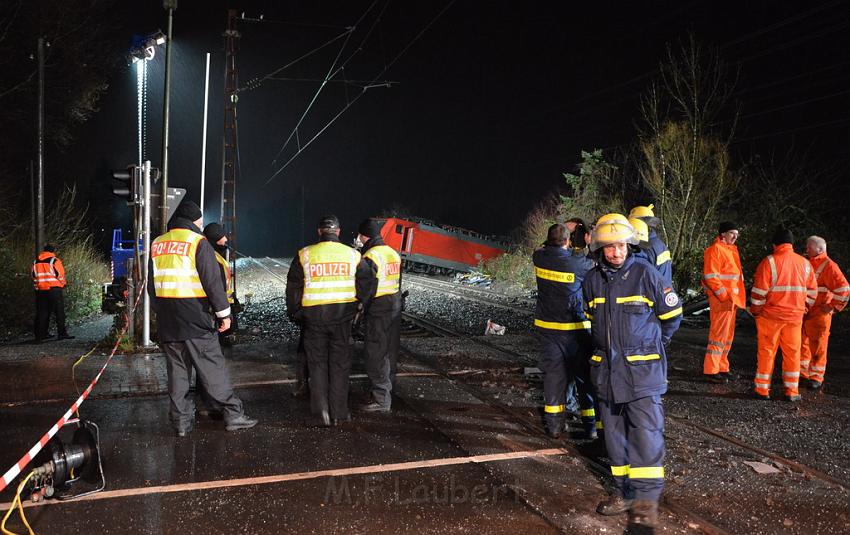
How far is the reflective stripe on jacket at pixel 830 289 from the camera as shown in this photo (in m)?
6.80

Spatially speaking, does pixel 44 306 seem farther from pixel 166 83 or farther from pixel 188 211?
pixel 188 211

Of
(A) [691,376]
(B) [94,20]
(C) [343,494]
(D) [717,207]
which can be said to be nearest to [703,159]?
(D) [717,207]

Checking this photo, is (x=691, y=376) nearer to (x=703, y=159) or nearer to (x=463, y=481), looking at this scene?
(x=463, y=481)

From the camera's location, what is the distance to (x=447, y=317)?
14.1 metres

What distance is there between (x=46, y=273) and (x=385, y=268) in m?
7.95

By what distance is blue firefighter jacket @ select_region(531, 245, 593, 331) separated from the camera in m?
5.10

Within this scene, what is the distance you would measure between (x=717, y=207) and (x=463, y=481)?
1590cm

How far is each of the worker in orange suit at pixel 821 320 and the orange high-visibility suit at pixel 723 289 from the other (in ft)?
2.91

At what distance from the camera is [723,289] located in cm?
695

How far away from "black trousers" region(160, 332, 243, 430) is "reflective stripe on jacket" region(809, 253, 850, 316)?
22.0 ft

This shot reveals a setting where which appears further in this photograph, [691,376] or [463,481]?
[691,376]

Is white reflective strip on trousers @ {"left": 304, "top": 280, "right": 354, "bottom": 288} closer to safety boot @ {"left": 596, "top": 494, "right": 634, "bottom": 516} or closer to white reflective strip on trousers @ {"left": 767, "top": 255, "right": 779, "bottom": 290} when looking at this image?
safety boot @ {"left": 596, "top": 494, "right": 634, "bottom": 516}

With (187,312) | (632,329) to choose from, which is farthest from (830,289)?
(187,312)

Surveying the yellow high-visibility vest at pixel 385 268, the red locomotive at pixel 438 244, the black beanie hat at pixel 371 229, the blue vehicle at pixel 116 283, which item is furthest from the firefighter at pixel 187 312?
the red locomotive at pixel 438 244
